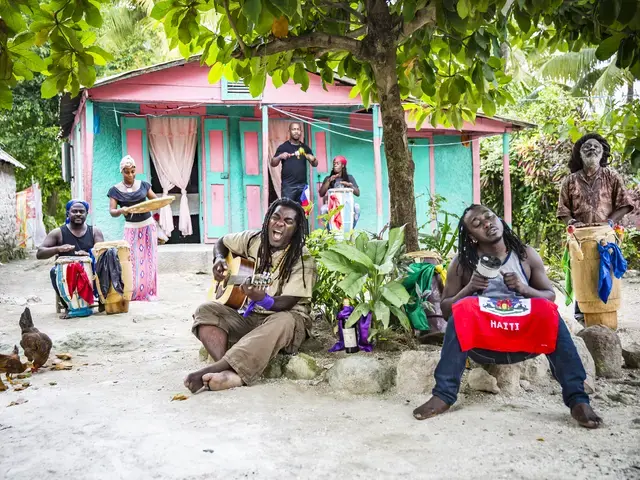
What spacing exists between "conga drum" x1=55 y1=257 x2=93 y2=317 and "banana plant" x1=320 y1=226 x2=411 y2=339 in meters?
3.70

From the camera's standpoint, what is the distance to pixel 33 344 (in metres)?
3.95

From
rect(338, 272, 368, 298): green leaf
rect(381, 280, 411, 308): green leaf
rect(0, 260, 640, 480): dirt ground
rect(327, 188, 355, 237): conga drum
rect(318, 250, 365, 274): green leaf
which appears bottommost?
rect(0, 260, 640, 480): dirt ground

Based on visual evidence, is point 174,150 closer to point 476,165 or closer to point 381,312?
point 476,165

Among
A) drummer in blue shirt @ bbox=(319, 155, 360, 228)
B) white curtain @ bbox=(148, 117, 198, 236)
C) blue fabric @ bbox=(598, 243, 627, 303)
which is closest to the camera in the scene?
blue fabric @ bbox=(598, 243, 627, 303)

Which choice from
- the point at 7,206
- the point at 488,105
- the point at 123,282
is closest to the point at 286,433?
the point at 488,105

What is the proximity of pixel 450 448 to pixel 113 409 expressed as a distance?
5.69 feet

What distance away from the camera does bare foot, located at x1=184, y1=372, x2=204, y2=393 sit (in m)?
3.35

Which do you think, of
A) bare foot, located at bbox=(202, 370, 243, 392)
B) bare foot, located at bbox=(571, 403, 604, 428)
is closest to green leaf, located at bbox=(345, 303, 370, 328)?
bare foot, located at bbox=(202, 370, 243, 392)

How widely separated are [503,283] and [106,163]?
A: 30.2ft

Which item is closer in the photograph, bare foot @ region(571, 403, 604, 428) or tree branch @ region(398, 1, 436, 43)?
bare foot @ region(571, 403, 604, 428)

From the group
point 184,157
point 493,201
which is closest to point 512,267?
point 184,157

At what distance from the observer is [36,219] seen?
17.3 metres

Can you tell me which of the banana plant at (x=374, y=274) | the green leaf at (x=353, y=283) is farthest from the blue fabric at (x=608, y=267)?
the green leaf at (x=353, y=283)

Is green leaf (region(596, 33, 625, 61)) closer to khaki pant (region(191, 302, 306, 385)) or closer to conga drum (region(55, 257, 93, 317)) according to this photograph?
khaki pant (region(191, 302, 306, 385))
